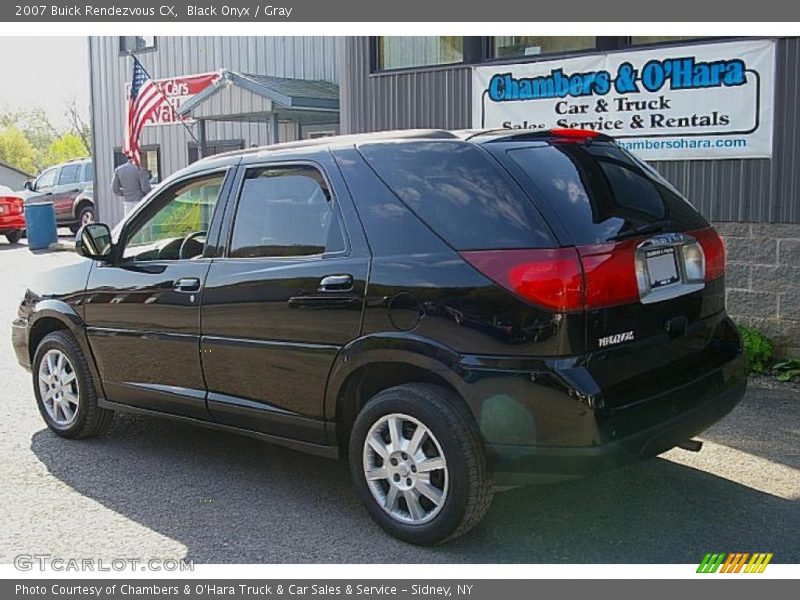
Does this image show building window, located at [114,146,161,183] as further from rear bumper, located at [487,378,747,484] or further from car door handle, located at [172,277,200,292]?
rear bumper, located at [487,378,747,484]

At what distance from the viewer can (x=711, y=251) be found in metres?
4.39

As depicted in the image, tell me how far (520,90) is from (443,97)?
34.7 inches

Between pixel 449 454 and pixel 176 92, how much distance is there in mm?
13741

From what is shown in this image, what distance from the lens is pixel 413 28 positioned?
8102 millimetres

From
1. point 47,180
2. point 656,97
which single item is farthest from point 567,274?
point 47,180

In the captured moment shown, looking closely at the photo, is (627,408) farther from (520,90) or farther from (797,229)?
(520,90)

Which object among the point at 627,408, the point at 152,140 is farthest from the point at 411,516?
the point at 152,140

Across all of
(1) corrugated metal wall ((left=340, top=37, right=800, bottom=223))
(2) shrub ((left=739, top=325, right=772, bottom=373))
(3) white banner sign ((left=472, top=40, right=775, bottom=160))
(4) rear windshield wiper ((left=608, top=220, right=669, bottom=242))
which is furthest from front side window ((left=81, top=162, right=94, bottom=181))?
(4) rear windshield wiper ((left=608, top=220, right=669, bottom=242))

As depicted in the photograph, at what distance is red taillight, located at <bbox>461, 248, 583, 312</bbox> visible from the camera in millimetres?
3617

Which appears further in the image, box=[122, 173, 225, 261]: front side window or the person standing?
the person standing

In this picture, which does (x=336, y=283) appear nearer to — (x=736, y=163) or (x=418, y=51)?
(x=736, y=163)

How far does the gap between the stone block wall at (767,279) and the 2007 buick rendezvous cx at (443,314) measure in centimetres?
317

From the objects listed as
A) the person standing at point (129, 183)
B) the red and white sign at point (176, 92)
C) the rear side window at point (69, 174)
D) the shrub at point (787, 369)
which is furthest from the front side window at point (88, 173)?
the shrub at point (787, 369)

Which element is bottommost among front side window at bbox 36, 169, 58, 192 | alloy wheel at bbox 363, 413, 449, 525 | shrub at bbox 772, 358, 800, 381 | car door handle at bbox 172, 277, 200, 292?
shrub at bbox 772, 358, 800, 381
